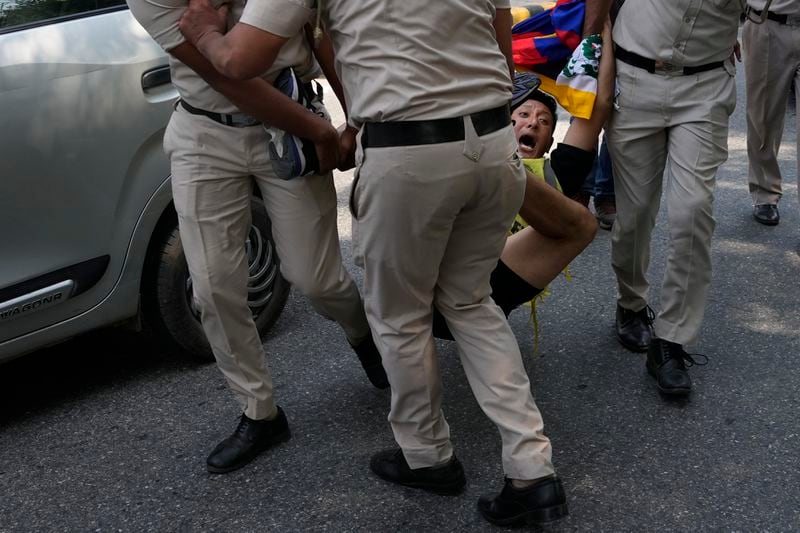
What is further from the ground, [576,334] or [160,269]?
[160,269]

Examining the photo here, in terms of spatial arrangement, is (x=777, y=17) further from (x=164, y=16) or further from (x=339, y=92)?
(x=164, y=16)

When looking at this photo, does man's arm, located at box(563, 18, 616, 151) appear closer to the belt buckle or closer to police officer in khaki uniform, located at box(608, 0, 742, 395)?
police officer in khaki uniform, located at box(608, 0, 742, 395)

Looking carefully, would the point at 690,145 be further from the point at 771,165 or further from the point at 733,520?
the point at 771,165

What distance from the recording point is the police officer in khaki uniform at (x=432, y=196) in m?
2.62

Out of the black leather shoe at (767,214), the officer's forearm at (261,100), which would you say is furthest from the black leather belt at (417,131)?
the black leather shoe at (767,214)

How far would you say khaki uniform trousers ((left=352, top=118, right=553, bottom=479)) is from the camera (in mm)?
2664

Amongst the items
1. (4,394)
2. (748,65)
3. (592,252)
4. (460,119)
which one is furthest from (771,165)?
(4,394)

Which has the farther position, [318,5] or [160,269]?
[160,269]

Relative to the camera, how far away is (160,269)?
12.8ft

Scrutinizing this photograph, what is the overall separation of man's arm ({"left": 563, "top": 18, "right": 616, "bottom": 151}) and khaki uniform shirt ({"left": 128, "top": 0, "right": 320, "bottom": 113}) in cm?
102

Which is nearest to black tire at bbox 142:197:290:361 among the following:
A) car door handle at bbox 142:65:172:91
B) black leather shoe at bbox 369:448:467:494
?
car door handle at bbox 142:65:172:91

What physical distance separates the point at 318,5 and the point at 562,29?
1.42 m

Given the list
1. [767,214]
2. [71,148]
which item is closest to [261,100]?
[71,148]

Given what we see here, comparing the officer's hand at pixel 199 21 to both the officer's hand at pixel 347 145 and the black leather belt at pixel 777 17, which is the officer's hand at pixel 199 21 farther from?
the black leather belt at pixel 777 17
